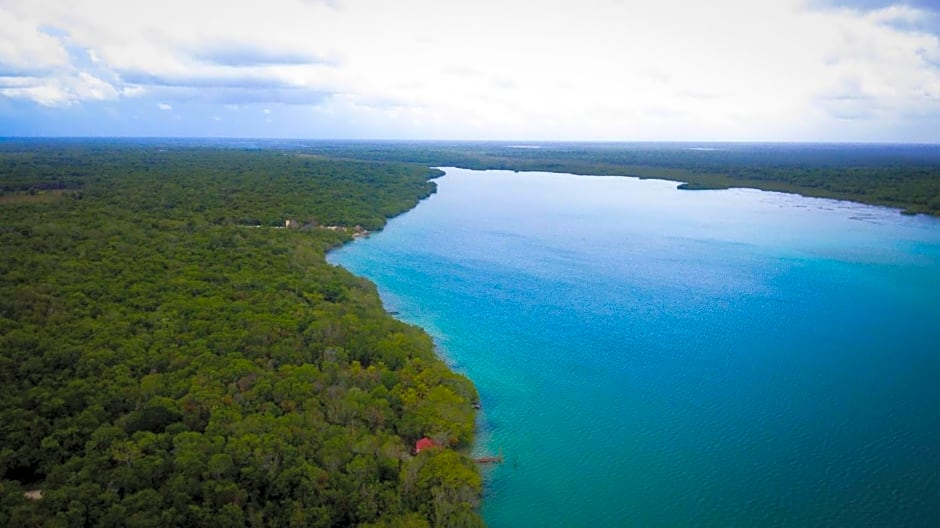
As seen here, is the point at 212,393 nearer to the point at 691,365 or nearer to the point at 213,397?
the point at 213,397

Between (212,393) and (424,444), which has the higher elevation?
(212,393)

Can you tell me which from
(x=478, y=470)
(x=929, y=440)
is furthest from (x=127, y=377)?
(x=929, y=440)

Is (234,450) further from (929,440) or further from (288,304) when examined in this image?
(929,440)

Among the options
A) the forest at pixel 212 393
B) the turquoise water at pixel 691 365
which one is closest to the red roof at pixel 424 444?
the forest at pixel 212 393

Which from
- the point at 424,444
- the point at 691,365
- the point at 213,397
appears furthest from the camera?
the point at 691,365

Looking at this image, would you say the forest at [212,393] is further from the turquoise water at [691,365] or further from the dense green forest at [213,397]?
the turquoise water at [691,365]

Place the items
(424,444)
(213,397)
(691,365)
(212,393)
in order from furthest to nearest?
1. (691,365)
2. (212,393)
3. (213,397)
4. (424,444)

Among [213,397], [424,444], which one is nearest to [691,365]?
[424,444]

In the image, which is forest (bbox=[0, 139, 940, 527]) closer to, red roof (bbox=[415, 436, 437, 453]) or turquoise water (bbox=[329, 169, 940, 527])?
red roof (bbox=[415, 436, 437, 453])
